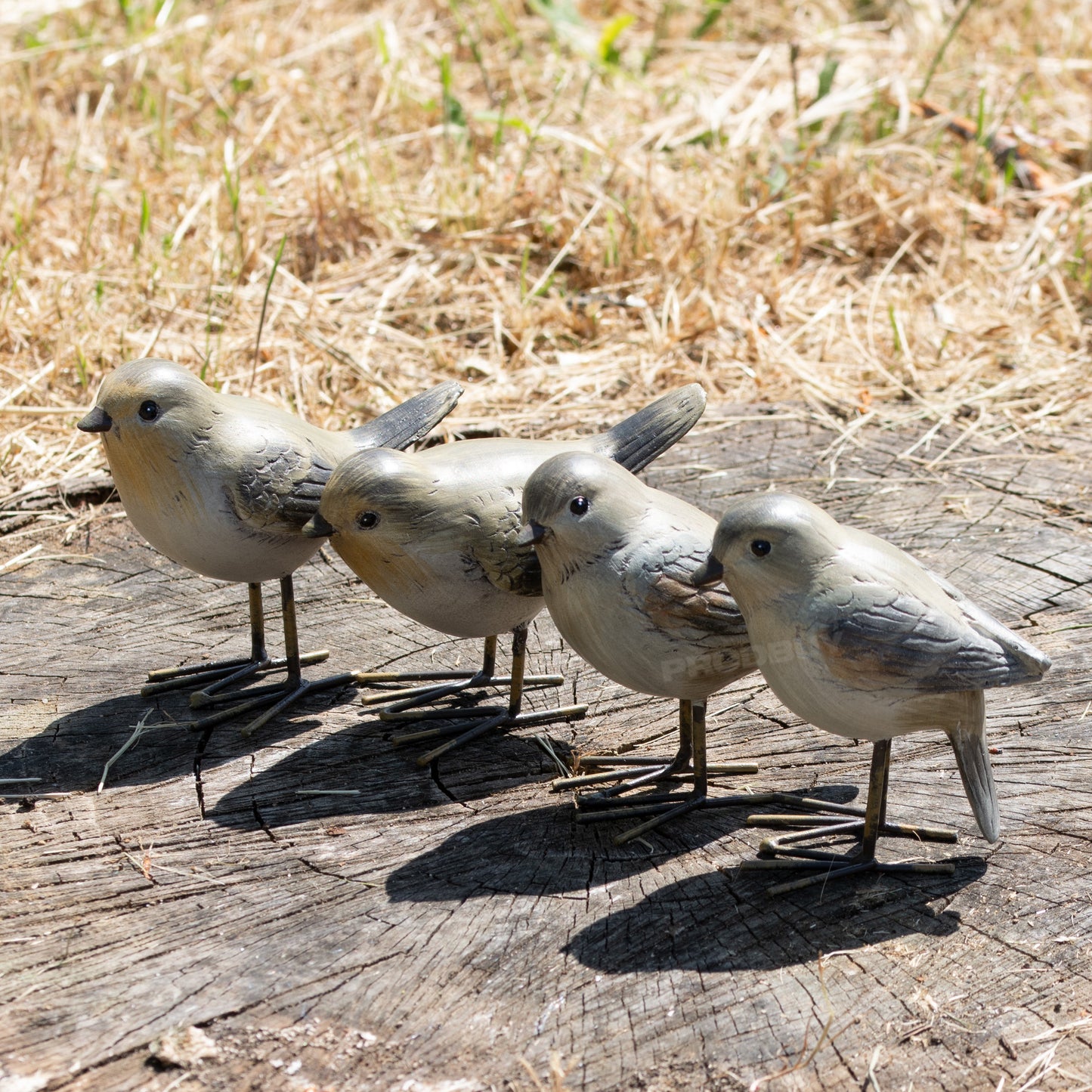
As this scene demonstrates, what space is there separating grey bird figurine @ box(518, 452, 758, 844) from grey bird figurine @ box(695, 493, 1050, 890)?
135 mm

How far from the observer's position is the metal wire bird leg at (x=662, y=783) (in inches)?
108

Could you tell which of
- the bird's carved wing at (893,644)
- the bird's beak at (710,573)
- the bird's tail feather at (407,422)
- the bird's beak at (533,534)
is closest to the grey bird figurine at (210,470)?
the bird's tail feather at (407,422)

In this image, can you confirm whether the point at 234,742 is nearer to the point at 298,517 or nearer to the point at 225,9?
the point at 298,517

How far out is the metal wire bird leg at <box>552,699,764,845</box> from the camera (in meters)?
2.74

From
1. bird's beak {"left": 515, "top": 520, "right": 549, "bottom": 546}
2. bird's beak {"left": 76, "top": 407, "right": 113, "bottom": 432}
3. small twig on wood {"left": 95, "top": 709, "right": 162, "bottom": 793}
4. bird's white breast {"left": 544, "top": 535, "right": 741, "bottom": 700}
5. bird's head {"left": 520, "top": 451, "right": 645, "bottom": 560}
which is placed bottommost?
small twig on wood {"left": 95, "top": 709, "right": 162, "bottom": 793}

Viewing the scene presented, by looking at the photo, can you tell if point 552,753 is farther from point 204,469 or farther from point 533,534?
point 204,469

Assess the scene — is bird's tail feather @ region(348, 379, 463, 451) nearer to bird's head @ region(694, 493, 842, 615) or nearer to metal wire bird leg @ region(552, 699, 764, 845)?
metal wire bird leg @ region(552, 699, 764, 845)

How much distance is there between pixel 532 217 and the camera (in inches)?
237

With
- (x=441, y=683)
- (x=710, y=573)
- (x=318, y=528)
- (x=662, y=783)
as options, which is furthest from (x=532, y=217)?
(x=710, y=573)

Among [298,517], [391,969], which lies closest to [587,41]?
[298,517]

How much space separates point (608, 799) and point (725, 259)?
140 inches

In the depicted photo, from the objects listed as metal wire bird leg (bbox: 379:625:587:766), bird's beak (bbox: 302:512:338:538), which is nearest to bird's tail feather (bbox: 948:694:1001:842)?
metal wire bird leg (bbox: 379:625:587:766)

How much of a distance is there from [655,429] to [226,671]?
4.21 feet

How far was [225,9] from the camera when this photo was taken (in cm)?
817
